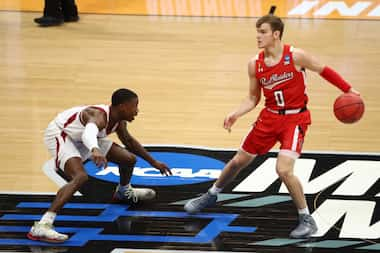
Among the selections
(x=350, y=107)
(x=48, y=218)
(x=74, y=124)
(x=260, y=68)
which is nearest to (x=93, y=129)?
(x=74, y=124)

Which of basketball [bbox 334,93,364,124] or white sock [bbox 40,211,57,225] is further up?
basketball [bbox 334,93,364,124]

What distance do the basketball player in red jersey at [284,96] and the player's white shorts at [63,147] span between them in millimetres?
1204

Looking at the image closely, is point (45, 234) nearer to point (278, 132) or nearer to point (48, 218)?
point (48, 218)

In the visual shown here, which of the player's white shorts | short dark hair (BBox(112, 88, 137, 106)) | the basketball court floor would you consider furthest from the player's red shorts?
the player's white shorts

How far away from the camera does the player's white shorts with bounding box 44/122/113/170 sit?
752cm

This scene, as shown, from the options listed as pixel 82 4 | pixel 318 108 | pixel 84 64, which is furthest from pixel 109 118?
pixel 82 4

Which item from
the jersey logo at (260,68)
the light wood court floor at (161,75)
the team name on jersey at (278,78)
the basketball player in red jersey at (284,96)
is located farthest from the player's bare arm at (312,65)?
the light wood court floor at (161,75)

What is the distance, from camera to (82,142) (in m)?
7.68

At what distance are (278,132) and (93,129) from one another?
58.7 inches

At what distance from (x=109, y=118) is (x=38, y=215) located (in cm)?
105

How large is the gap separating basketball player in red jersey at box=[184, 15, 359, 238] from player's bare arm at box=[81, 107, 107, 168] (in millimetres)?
1023

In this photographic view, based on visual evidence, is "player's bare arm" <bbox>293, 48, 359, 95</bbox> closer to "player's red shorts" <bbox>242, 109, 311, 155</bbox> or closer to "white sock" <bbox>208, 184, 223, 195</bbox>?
"player's red shorts" <bbox>242, 109, 311, 155</bbox>

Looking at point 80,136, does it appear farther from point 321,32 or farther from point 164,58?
point 321,32

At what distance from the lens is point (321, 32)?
13.9m
